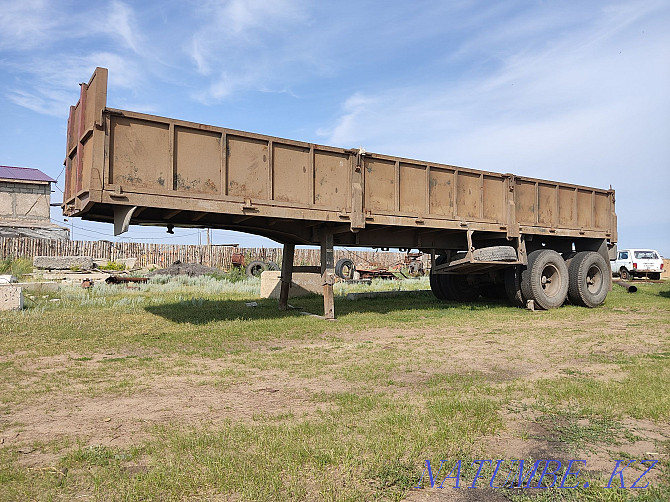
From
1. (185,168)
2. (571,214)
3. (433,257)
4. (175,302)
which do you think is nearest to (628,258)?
(571,214)

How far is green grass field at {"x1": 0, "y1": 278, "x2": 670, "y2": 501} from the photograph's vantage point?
2.75 meters

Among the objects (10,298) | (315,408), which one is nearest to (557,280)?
(315,408)

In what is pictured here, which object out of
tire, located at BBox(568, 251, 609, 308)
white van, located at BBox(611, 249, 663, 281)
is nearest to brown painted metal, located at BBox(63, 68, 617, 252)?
tire, located at BBox(568, 251, 609, 308)

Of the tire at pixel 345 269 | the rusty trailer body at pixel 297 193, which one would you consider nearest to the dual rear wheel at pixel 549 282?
the rusty trailer body at pixel 297 193

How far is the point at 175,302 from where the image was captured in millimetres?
12406

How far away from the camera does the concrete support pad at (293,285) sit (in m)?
14.0

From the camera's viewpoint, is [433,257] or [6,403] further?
[433,257]

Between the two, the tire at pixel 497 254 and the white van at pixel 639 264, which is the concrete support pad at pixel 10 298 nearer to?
the tire at pixel 497 254

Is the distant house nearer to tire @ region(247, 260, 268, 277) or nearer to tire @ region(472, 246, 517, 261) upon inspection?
tire @ region(247, 260, 268, 277)

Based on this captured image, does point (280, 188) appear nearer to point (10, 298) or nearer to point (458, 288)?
point (10, 298)

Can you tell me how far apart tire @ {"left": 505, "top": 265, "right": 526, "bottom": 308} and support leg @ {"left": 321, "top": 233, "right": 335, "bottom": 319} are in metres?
4.70

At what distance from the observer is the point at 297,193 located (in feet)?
29.9

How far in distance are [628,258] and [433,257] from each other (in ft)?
65.2

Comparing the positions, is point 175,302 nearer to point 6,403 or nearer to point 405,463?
point 6,403
